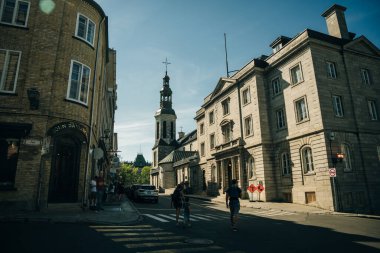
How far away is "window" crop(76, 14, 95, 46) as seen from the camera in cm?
1473

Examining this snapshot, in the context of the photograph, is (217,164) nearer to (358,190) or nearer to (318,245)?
(358,190)

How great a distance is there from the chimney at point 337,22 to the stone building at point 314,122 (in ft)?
0.30

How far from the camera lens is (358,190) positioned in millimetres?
18672

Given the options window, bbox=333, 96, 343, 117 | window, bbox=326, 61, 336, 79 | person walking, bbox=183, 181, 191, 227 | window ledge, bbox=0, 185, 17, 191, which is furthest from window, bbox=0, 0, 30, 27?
window, bbox=333, 96, 343, 117

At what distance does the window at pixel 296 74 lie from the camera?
21.9 m

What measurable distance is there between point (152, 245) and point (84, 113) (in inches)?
392

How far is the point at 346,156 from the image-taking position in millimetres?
19359

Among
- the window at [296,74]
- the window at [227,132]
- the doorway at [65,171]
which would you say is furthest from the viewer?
the window at [227,132]

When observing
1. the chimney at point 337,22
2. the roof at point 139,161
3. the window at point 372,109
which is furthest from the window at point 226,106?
the roof at point 139,161

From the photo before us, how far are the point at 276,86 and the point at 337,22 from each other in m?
8.14

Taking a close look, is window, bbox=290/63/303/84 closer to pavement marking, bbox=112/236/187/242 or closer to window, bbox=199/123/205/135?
pavement marking, bbox=112/236/187/242

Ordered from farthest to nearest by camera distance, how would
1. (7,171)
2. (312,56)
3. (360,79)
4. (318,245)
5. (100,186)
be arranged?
(360,79)
(312,56)
(100,186)
(7,171)
(318,245)

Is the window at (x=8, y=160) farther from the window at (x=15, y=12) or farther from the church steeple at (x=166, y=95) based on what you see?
the church steeple at (x=166, y=95)

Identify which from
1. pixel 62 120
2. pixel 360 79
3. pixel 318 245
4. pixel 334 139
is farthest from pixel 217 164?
pixel 318 245
